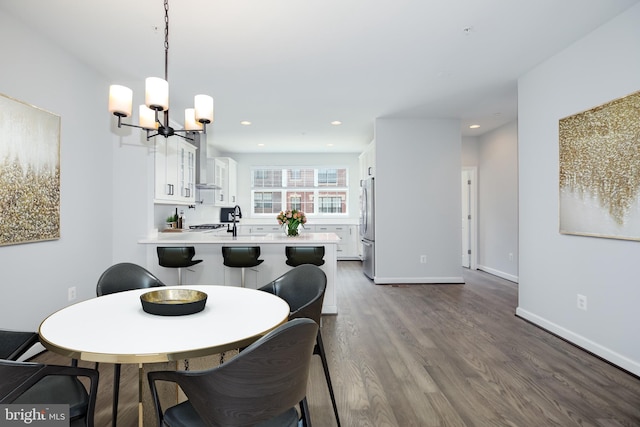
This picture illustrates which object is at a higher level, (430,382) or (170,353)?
(170,353)

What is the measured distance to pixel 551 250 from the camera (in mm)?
3258

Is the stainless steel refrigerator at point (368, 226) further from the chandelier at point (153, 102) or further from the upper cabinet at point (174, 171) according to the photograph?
the chandelier at point (153, 102)

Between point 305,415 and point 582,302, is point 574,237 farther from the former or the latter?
point 305,415

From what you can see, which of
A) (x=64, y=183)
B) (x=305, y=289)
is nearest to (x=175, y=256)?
(x=64, y=183)

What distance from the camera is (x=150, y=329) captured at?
1.32 metres

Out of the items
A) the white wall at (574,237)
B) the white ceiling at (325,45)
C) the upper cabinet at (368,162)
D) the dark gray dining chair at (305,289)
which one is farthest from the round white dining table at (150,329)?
the upper cabinet at (368,162)

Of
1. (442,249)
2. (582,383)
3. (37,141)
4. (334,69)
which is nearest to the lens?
Result: (582,383)

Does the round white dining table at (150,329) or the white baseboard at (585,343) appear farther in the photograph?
the white baseboard at (585,343)

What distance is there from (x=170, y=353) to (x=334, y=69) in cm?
307

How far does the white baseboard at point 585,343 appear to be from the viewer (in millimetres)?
2439

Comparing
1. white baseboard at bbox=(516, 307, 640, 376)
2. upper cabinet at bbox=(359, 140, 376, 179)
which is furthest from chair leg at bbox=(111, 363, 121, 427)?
upper cabinet at bbox=(359, 140, 376, 179)

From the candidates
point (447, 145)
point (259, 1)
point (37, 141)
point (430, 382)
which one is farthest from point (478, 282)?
point (37, 141)

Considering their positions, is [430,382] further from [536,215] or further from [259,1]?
[259,1]

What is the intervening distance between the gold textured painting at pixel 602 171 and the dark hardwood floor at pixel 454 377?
3.39 ft
